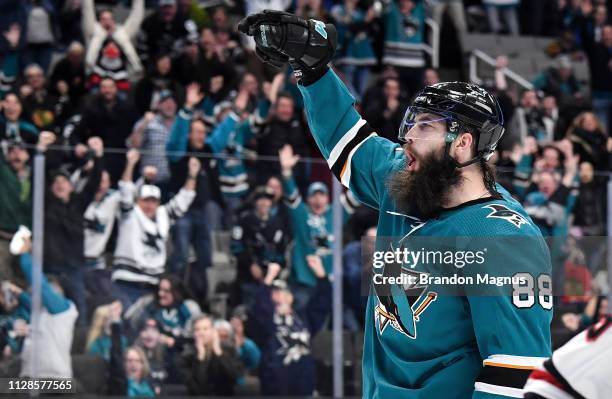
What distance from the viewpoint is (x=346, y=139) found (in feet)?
11.9

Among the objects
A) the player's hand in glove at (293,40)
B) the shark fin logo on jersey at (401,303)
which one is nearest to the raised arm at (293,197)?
the player's hand in glove at (293,40)

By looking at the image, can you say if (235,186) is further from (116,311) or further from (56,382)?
(56,382)

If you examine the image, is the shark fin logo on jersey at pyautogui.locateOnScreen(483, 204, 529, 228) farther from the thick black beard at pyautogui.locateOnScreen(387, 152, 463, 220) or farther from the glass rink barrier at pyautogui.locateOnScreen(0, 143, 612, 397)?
the glass rink barrier at pyautogui.locateOnScreen(0, 143, 612, 397)

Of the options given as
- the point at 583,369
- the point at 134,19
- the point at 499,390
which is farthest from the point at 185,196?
the point at 583,369

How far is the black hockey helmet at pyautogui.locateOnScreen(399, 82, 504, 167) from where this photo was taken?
10.9 feet

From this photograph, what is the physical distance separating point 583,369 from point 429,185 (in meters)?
1.02

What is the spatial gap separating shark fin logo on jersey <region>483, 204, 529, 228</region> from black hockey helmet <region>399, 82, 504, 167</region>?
0.54ft

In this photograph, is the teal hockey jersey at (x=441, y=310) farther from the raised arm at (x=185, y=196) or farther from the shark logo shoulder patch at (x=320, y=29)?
the raised arm at (x=185, y=196)

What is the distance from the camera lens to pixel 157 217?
6973 mm

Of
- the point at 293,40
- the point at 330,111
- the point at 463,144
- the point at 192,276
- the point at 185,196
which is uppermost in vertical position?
the point at 293,40

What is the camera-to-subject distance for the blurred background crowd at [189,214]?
677 centimetres

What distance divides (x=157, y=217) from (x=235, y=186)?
0.55 metres

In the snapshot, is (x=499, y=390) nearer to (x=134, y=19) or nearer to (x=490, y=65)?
(x=134, y=19)

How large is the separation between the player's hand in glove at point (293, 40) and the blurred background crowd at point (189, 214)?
11.2 ft
